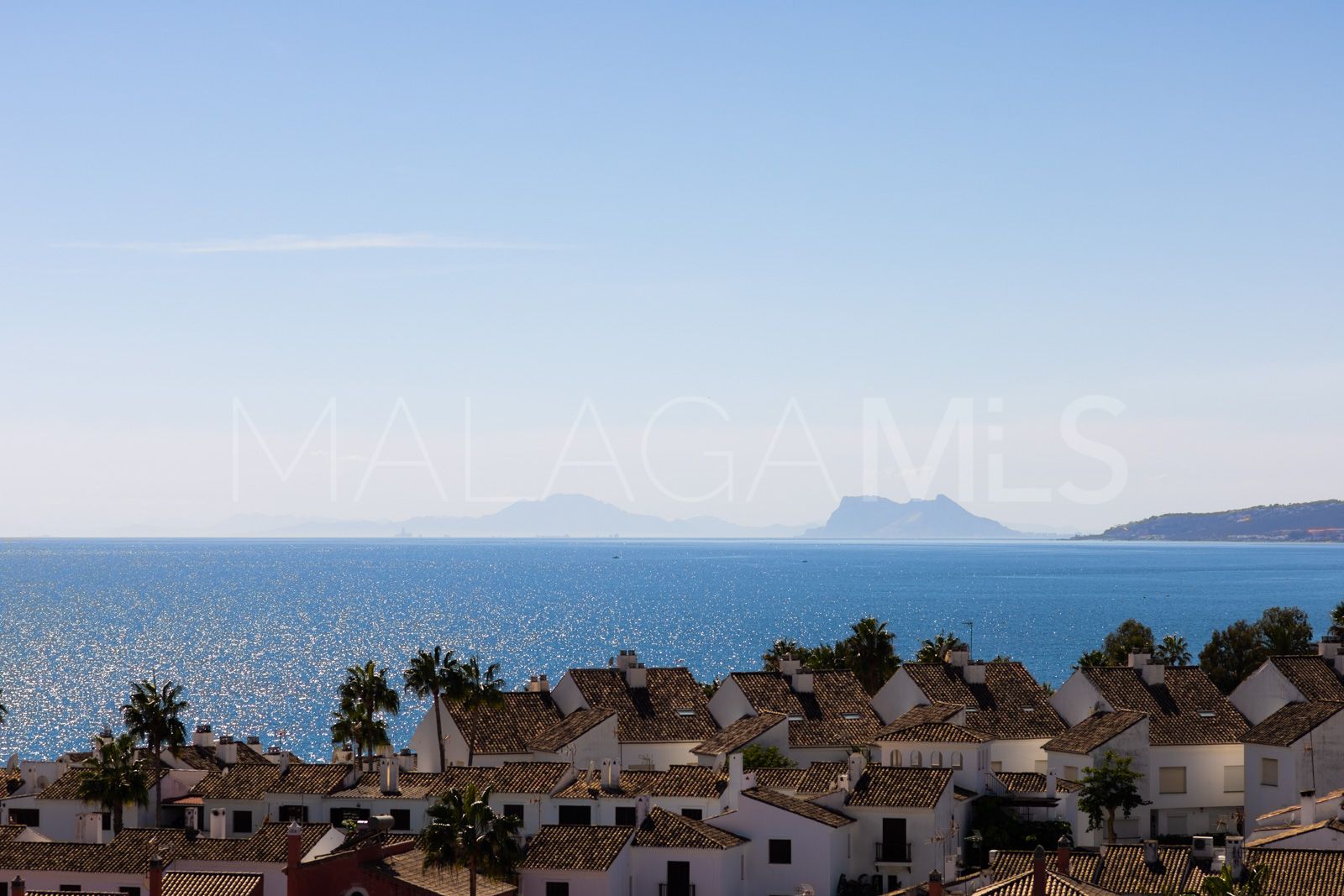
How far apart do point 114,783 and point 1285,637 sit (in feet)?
251

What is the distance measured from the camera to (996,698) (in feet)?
293

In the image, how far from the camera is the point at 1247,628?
405 ft

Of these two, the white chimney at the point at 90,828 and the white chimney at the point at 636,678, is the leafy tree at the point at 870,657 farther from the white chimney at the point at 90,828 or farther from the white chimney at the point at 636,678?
the white chimney at the point at 90,828

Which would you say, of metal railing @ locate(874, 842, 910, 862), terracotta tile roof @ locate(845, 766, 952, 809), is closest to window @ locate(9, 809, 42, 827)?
terracotta tile roof @ locate(845, 766, 952, 809)

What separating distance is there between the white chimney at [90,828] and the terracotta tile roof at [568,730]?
20762mm

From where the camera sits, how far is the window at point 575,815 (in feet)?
229

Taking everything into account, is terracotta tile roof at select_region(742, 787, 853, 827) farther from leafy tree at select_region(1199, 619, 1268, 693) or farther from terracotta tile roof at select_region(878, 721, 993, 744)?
leafy tree at select_region(1199, 619, 1268, 693)

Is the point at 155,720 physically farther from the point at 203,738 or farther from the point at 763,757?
A: the point at 763,757

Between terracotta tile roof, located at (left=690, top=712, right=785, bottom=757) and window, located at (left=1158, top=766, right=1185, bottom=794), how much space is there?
17394 mm

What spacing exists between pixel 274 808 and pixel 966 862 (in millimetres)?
27438

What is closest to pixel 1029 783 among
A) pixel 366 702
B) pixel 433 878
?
pixel 433 878

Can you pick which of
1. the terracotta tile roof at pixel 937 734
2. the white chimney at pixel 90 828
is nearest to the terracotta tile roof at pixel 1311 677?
the terracotta tile roof at pixel 937 734

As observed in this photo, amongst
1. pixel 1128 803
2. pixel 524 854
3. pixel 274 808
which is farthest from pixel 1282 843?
pixel 274 808

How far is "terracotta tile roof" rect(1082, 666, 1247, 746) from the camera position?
8356 cm
